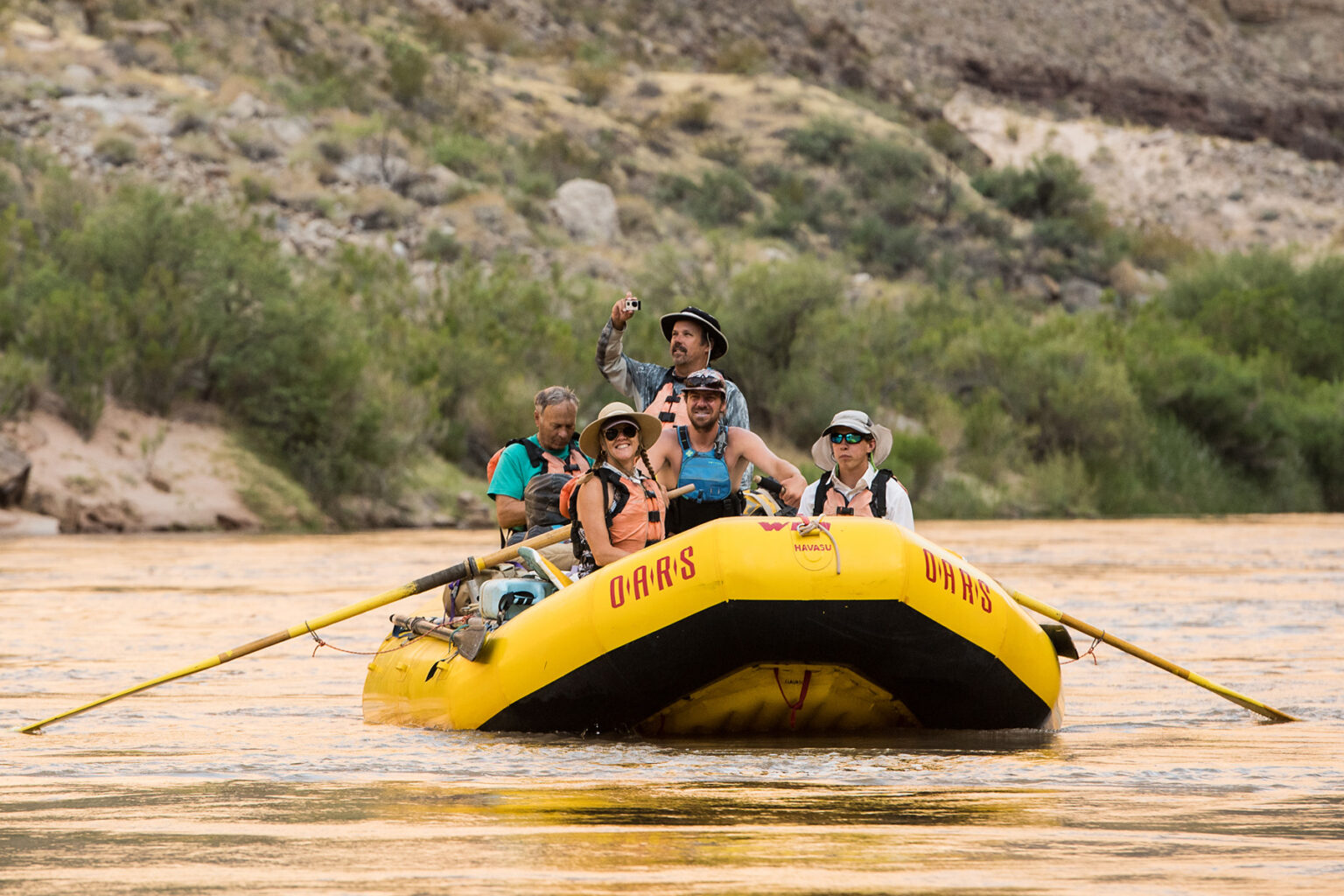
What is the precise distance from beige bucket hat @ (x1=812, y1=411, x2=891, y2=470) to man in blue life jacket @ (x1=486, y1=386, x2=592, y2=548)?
1.19m

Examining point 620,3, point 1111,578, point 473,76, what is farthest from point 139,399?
point 620,3

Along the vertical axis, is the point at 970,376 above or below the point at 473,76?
below

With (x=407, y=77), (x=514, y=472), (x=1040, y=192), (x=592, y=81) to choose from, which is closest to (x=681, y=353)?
(x=514, y=472)

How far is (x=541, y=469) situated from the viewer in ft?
30.5

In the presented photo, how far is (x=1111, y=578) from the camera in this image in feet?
61.3

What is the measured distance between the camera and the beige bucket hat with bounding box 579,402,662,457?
8094 mm

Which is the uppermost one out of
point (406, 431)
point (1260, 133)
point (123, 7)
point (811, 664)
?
point (1260, 133)

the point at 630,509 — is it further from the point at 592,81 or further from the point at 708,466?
the point at 592,81

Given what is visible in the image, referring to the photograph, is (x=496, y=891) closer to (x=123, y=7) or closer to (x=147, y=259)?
(x=147, y=259)

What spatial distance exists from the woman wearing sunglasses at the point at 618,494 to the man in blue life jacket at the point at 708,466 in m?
0.39

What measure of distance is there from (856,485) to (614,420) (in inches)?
42.7

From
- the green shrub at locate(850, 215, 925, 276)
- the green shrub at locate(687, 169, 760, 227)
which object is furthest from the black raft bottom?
the green shrub at locate(850, 215, 925, 276)

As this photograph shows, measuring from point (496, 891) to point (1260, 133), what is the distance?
7399 cm

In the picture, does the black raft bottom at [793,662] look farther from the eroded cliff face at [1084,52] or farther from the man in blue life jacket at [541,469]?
the eroded cliff face at [1084,52]
